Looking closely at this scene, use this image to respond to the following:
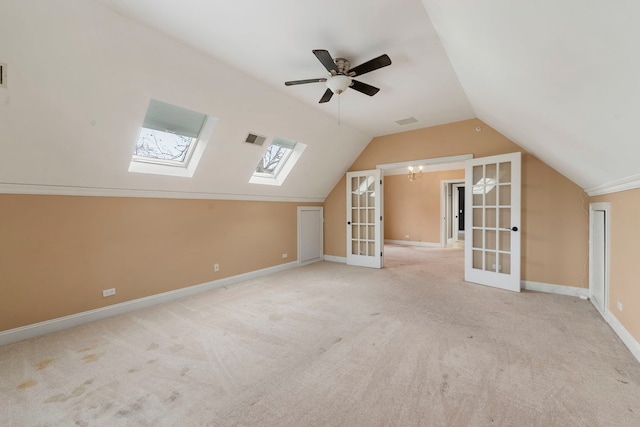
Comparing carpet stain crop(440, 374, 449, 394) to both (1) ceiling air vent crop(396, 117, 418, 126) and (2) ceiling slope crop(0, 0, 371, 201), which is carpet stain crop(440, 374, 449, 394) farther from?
(1) ceiling air vent crop(396, 117, 418, 126)

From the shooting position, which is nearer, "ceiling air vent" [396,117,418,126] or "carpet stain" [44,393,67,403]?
"carpet stain" [44,393,67,403]

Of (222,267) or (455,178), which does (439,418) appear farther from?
(455,178)

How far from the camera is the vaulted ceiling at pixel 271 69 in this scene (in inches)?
51.4

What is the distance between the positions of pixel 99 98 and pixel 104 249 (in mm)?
1681

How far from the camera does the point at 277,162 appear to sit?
4.91 m

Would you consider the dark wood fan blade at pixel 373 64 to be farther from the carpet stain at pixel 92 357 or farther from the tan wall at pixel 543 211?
the carpet stain at pixel 92 357

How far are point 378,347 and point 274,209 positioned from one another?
3435mm

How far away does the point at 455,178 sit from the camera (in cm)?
791

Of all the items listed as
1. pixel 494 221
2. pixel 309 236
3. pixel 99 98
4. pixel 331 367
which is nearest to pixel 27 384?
pixel 331 367

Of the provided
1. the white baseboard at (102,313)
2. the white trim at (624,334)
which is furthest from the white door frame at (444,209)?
the white baseboard at (102,313)

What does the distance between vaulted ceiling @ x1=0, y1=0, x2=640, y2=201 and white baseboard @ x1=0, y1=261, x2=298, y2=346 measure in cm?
135

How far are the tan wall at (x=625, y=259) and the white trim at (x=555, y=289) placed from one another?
104cm

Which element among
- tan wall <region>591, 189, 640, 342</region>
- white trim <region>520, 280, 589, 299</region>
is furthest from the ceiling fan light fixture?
white trim <region>520, 280, 589, 299</region>

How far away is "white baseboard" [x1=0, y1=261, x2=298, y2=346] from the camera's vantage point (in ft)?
8.23
